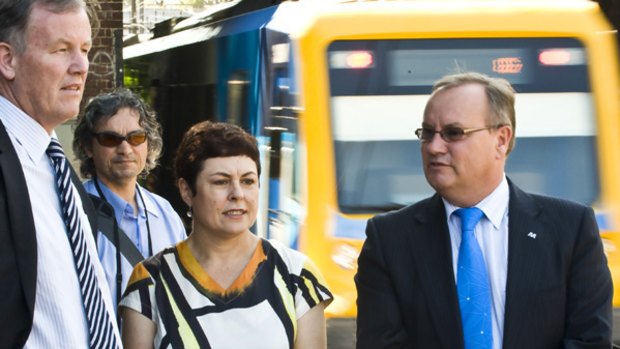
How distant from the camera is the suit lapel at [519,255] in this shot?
3.35 metres

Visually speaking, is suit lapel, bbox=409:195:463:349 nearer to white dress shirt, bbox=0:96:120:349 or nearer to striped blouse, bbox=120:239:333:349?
striped blouse, bbox=120:239:333:349

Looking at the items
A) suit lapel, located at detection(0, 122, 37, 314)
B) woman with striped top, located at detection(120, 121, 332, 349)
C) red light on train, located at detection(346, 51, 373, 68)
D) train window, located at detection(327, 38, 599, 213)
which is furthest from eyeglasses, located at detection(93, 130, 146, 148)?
red light on train, located at detection(346, 51, 373, 68)

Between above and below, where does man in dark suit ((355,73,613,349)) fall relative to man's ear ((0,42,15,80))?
below

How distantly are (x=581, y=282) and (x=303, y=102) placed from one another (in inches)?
174

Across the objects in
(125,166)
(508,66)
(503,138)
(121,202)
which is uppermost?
(508,66)

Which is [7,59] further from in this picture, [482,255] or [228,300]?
[482,255]

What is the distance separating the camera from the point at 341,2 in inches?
311

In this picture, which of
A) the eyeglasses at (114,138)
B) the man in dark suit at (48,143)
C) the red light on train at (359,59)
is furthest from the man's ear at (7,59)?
the red light on train at (359,59)

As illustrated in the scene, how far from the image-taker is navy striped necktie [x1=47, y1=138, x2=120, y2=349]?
297 cm

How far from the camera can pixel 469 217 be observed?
3.48m

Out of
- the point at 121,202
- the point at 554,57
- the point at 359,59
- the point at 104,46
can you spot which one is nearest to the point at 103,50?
the point at 104,46

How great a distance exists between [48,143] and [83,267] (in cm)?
30

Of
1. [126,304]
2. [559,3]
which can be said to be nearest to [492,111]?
[126,304]

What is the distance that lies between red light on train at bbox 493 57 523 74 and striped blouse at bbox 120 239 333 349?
4.47m
